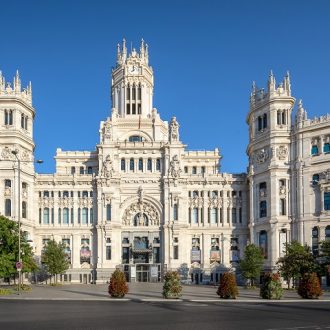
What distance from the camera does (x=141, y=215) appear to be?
401ft

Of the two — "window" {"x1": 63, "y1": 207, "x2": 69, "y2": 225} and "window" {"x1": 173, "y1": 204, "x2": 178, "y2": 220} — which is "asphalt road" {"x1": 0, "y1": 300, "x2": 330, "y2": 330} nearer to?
"window" {"x1": 173, "y1": 204, "x2": 178, "y2": 220}

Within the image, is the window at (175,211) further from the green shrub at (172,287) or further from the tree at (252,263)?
the green shrub at (172,287)

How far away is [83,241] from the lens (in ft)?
397

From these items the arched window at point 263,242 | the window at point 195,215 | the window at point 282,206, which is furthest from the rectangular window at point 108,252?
the window at point 282,206

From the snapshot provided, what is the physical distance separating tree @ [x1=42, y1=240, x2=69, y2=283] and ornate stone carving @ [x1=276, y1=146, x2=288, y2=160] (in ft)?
135

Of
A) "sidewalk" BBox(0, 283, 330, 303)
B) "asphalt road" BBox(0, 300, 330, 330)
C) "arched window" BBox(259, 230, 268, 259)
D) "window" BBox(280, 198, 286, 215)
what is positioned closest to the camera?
"asphalt road" BBox(0, 300, 330, 330)

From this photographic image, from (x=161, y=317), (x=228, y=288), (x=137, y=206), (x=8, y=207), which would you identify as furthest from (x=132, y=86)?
(x=161, y=317)

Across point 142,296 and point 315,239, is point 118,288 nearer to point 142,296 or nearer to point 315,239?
point 142,296

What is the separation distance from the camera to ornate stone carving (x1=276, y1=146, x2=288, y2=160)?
4309 inches

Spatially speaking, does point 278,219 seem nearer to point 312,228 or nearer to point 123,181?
point 312,228

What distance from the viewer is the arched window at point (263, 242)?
109 m

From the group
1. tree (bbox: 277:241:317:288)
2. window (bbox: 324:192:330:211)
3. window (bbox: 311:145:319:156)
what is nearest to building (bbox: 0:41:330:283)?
window (bbox: 311:145:319:156)

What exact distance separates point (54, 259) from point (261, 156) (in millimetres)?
40645

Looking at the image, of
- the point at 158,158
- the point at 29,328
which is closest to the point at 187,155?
the point at 158,158
